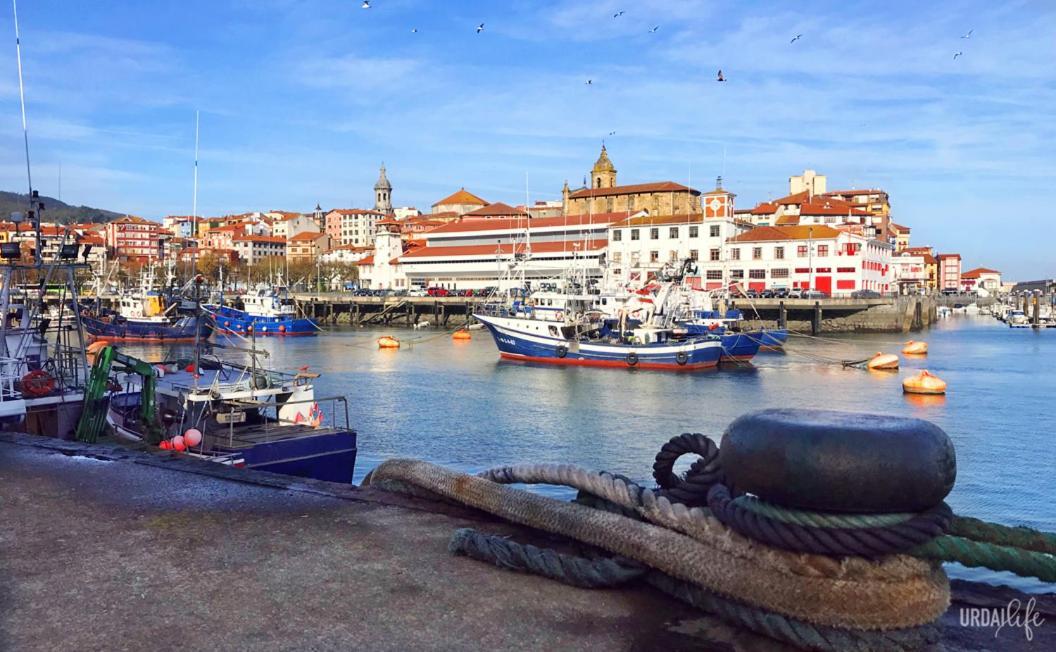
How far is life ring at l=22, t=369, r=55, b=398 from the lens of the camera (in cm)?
1516

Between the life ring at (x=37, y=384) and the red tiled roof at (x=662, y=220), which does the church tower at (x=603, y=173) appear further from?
the life ring at (x=37, y=384)

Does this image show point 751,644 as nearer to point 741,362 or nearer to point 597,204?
point 741,362

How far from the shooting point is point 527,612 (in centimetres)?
444

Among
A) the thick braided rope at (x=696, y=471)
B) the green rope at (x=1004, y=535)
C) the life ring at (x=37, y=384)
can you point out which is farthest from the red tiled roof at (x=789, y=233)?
the green rope at (x=1004, y=535)

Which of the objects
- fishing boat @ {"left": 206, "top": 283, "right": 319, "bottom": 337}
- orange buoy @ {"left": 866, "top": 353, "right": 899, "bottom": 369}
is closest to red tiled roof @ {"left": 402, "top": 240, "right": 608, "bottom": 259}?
fishing boat @ {"left": 206, "top": 283, "right": 319, "bottom": 337}

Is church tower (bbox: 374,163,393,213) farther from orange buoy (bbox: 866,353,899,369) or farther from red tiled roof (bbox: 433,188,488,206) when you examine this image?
orange buoy (bbox: 866,353,899,369)

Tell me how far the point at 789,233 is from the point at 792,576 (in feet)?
286

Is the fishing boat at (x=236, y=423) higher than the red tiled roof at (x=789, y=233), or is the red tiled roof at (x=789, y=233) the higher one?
the red tiled roof at (x=789, y=233)

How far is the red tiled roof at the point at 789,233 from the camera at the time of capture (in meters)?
85.6

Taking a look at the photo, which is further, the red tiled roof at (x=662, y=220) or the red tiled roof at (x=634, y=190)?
the red tiled roof at (x=634, y=190)

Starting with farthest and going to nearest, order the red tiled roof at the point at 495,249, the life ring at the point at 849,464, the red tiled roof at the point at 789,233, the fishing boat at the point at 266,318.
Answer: the red tiled roof at the point at 495,249 < the red tiled roof at the point at 789,233 < the fishing boat at the point at 266,318 < the life ring at the point at 849,464

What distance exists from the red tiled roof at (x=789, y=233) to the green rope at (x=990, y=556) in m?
85.5

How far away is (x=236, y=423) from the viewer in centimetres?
1694

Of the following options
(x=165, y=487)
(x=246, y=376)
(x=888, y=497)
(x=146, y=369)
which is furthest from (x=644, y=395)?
(x=888, y=497)
